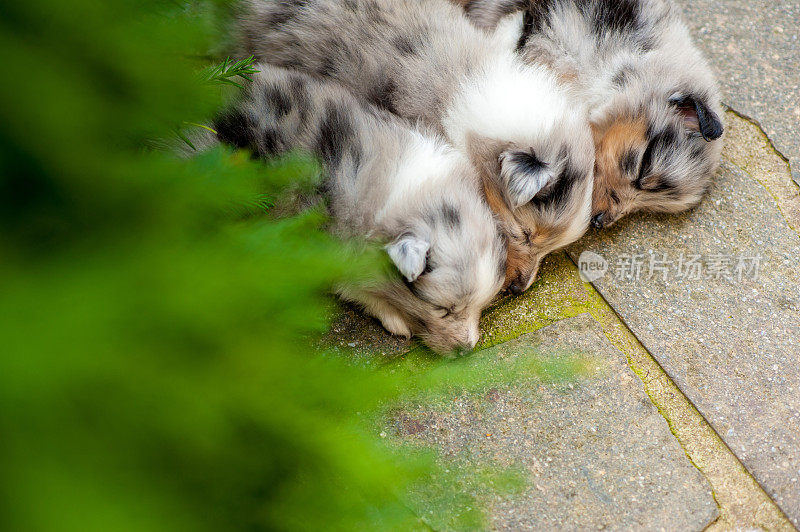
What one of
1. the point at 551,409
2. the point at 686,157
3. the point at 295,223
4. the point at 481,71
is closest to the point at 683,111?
the point at 686,157

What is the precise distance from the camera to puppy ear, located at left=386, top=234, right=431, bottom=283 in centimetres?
220

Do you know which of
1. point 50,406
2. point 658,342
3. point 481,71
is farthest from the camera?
point 481,71

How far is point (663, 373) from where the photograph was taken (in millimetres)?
2457

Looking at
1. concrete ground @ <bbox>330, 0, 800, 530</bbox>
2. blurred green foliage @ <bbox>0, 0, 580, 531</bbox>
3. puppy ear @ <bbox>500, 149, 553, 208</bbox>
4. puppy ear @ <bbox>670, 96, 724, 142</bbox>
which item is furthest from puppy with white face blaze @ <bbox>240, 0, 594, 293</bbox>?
blurred green foliage @ <bbox>0, 0, 580, 531</bbox>

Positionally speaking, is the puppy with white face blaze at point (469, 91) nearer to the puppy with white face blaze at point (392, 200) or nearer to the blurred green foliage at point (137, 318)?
the puppy with white face blaze at point (392, 200)

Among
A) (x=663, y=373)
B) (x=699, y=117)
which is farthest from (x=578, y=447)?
(x=699, y=117)

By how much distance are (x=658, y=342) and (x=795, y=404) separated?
1.53 feet

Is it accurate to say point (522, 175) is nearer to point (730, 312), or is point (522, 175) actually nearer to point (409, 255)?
point (409, 255)

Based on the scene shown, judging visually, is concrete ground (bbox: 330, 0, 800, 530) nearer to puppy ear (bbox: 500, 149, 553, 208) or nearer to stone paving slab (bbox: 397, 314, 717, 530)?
stone paving slab (bbox: 397, 314, 717, 530)

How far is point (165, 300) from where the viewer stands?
0.44 meters

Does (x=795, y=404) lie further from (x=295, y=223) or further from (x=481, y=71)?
(x=295, y=223)

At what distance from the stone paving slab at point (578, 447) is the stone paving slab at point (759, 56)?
4.65 ft

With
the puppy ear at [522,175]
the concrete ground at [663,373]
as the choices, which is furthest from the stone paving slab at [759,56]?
the puppy ear at [522,175]

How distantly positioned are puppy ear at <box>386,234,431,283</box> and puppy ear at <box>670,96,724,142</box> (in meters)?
1.22
